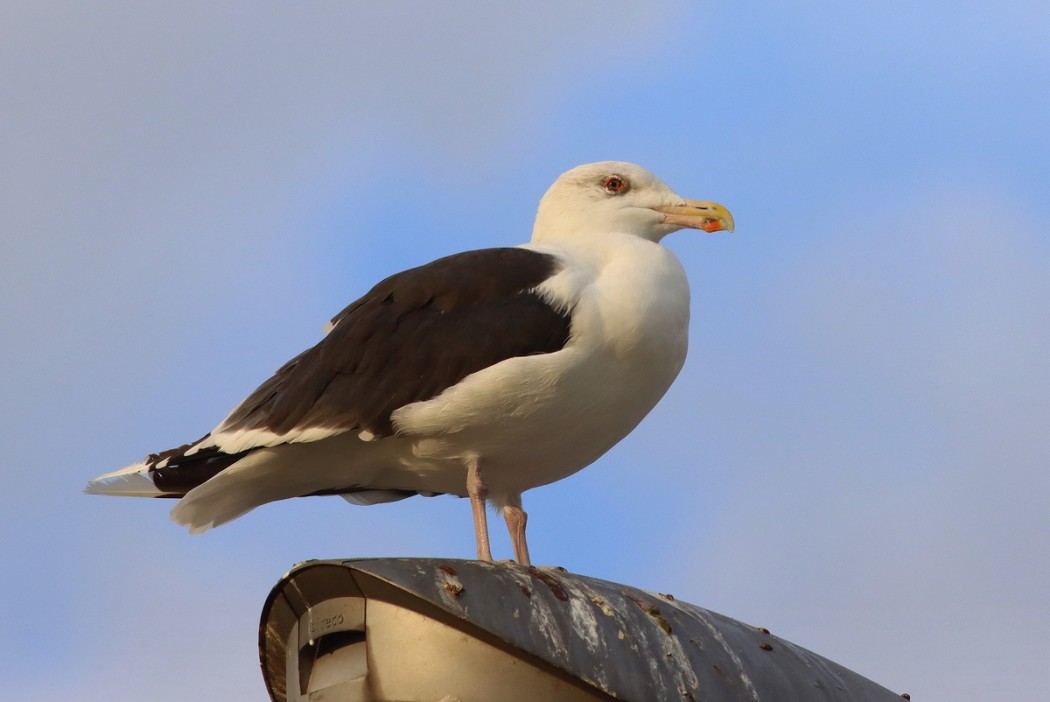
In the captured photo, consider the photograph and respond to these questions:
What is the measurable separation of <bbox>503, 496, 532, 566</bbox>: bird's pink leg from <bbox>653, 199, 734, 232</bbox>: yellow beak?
71.7 inches

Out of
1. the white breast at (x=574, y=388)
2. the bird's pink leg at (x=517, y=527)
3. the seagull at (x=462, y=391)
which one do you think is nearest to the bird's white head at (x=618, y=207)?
the seagull at (x=462, y=391)

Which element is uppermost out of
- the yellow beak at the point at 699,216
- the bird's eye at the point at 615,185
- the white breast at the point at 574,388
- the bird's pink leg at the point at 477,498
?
the bird's eye at the point at 615,185

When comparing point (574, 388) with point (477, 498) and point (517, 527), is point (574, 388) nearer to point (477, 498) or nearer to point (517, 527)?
point (477, 498)

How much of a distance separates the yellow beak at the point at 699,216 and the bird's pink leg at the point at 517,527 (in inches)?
71.7

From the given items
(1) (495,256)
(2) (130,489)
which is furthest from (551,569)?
(2) (130,489)

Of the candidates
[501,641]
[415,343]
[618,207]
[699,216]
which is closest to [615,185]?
[618,207]

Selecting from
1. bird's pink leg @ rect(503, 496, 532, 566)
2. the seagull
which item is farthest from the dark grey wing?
bird's pink leg @ rect(503, 496, 532, 566)

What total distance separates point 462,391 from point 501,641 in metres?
2.16

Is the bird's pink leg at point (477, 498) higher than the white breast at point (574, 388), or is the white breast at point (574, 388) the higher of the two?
the white breast at point (574, 388)

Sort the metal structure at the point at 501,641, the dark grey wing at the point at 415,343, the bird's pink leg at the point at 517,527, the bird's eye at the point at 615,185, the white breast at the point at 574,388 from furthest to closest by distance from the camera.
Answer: the bird's eye at the point at 615,185 < the bird's pink leg at the point at 517,527 < the dark grey wing at the point at 415,343 < the white breast at the point at 574,388 < the metal structure at the point at 501,641

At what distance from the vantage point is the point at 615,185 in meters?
8.34

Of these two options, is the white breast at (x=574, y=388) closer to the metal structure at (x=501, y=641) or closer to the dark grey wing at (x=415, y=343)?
the dark grey wing at (x=415, y=343)

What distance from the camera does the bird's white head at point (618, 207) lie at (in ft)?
26.9

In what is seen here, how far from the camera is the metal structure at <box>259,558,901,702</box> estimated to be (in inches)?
186
